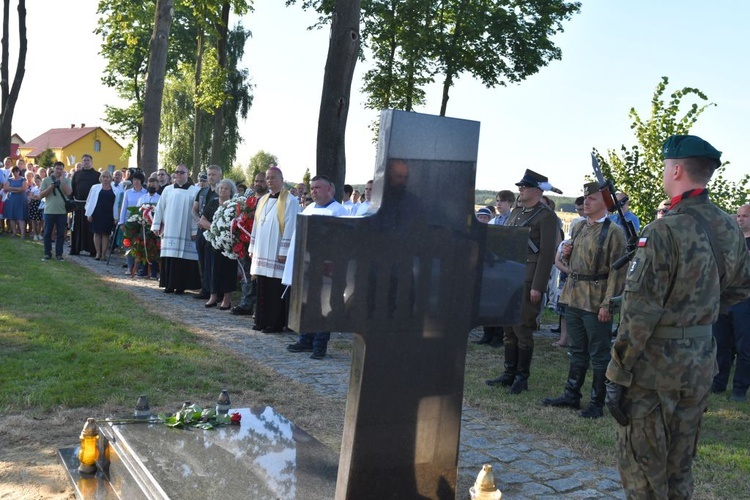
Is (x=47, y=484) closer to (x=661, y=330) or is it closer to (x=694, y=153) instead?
(x=661, y=330)

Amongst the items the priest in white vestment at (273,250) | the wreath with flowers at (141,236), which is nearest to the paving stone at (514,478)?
the priest in white vestment at (273,250)

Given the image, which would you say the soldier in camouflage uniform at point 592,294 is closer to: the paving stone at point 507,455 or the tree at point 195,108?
the paving stone at point 507,455

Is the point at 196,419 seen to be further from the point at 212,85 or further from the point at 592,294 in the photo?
the point at 212,85

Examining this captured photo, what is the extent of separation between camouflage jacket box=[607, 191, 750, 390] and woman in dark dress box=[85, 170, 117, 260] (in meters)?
15.2

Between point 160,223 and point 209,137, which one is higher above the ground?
point 209,137

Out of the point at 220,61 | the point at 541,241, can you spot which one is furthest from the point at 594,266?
the point at 220,61

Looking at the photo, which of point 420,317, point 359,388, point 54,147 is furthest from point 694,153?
point 54,147

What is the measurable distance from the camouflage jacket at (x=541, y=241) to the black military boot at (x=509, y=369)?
764mm

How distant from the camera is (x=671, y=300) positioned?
374 centimetres

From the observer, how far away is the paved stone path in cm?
512

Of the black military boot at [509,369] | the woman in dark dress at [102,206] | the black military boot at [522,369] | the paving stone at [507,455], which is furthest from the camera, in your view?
the woman in dark dress at [102,206]

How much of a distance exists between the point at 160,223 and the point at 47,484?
30.7 feet

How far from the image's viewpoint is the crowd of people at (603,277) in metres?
3.73

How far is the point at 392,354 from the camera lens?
3.79 m
